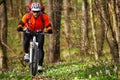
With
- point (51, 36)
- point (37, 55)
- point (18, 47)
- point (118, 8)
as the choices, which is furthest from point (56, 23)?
point (18, 47)

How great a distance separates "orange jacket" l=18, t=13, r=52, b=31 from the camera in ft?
39.3

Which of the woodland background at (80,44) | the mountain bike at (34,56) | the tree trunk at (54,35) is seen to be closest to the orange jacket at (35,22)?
the mountain bike at (34,56)

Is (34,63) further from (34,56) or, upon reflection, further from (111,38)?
(111,38)

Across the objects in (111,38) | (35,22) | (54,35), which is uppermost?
(35,22)

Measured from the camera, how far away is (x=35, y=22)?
11984 millimetres

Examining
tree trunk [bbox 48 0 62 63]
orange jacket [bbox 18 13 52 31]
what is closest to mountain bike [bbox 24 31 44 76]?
orange jacket [bbox 18 13 52 31]

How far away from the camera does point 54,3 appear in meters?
24.6

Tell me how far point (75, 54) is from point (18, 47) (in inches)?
447

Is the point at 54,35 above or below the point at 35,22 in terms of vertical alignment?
below

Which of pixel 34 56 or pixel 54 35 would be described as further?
pixel 54 35

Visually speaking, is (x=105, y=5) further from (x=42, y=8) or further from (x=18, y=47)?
(x=18, y=47)

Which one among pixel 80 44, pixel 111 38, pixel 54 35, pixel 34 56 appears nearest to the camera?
pixel 111 38

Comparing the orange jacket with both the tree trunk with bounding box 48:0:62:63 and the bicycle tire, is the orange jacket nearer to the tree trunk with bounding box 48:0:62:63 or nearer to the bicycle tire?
the bicycle tire

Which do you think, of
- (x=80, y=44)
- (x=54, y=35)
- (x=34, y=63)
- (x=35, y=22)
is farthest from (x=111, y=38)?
(x=54, y=35)
